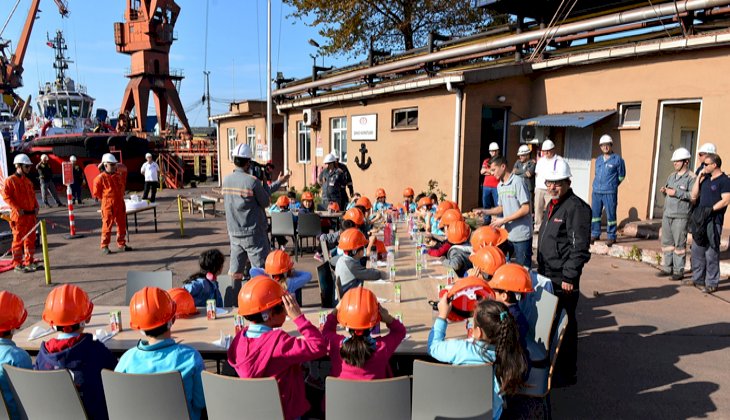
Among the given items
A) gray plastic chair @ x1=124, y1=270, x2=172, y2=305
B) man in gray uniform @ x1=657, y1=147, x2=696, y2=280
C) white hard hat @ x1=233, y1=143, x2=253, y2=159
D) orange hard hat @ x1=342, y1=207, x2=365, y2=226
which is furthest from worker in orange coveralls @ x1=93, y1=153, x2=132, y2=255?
man in gray uniform @ x1=657, y1=147, x2=696, y2=280

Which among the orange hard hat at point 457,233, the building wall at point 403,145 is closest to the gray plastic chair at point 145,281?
the orange hard hat at point 457,233

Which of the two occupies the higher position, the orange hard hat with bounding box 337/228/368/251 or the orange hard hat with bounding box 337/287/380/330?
the orange hard hat with bounding box 337/228/368/251

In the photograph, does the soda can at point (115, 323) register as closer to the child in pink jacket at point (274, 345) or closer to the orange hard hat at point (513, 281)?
the child in pink jacket at point (274, 345)

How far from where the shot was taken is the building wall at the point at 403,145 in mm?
11336

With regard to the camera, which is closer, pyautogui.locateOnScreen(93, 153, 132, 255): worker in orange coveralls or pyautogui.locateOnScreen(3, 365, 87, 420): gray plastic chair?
pyautogui.locateOnScreen(3, 365, 87, 420): gray plastic chair

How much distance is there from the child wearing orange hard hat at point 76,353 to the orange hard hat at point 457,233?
3.37 meters

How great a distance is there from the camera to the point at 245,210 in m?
5.48

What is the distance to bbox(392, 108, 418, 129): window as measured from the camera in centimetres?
1245

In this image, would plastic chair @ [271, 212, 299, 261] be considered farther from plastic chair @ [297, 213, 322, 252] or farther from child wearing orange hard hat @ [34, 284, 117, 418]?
child wearing orange hard hat @ [34, 284, 117, 418]

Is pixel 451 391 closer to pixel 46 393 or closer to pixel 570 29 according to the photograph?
pixel 46 393

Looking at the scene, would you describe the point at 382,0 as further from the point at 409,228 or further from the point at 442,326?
the point at 442,326

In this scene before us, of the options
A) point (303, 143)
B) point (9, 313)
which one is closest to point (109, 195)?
point (9, 313)

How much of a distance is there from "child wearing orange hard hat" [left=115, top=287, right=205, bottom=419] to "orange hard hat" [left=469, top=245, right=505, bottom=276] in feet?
7.64

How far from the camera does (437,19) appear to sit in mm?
20203
